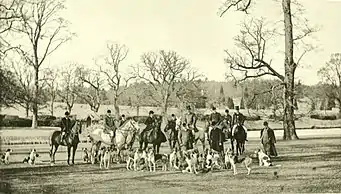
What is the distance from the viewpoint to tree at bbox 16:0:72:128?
12.3 feet

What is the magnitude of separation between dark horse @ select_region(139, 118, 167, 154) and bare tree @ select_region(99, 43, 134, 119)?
Result: 0.32 meters

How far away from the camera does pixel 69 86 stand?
3656 mm

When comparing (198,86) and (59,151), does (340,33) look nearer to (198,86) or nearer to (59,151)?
(198,86)

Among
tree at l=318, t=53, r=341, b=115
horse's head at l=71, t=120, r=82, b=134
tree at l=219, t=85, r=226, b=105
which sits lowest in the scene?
horse's head at l=71, t=120, r=82, b=134

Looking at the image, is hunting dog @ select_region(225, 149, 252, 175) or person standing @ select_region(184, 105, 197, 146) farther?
hunting dog @ select_region(225, 149, 252, 175)

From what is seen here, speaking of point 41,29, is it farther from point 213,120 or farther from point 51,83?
point 213,120

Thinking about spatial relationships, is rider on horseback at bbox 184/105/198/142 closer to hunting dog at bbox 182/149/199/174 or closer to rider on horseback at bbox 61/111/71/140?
hunting dog at bbox 182/149/199/174

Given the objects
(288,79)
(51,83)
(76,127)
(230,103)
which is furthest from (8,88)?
(288,79)

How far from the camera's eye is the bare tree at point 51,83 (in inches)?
144

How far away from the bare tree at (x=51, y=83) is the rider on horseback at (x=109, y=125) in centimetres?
45

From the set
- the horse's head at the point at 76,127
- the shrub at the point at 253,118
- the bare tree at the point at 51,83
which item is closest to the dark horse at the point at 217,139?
the shrub at the point at 253,118

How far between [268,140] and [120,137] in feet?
4.44

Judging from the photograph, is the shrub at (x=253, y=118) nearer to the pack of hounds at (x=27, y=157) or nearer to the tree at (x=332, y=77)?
the tree at (x=332, y=77)

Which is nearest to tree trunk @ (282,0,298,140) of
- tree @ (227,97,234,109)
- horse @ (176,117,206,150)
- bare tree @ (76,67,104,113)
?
tree @ (227,97,234,109)
